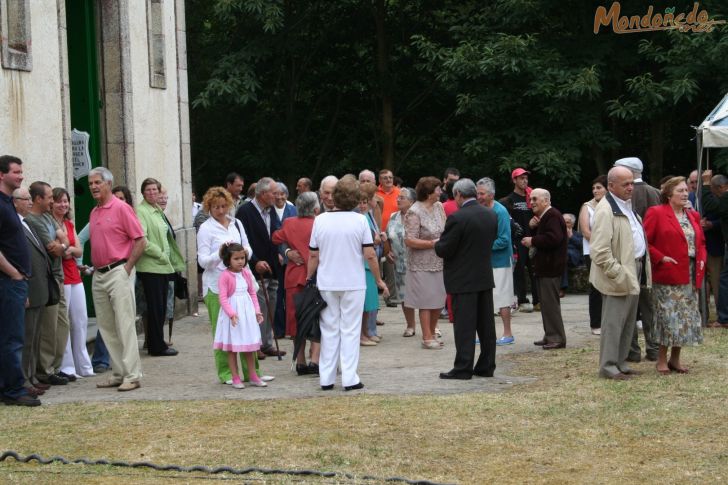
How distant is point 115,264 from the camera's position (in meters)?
10.6

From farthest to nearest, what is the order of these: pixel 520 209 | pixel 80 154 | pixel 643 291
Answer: pixel 520 209 < pixel 80 154 < pixel 643 291

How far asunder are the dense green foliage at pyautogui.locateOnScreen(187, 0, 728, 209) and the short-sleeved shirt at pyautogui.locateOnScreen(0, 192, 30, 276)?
12.9m

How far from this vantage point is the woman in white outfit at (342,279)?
1030cm

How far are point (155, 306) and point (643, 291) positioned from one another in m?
4.99

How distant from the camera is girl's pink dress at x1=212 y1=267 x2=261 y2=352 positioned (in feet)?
34.5

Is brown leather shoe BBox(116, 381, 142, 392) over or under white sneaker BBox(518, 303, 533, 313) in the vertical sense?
under

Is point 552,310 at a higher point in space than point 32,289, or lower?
lower

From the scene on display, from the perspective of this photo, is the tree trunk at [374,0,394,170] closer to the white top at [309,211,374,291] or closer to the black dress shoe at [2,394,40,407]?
the white top at [309,211,374,291]

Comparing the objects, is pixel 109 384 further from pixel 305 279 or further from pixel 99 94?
pixel 99 94

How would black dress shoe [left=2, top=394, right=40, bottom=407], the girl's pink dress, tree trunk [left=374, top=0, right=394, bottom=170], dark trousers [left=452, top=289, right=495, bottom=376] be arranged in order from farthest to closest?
tree trunk [left=374, top=0, right=394, bottom=170]
dark trousers [left=452, top=289, right=495, bottom=376]
the girl's pink dress
black dress shoe [left=2, top=394, right=40, bottom=407]

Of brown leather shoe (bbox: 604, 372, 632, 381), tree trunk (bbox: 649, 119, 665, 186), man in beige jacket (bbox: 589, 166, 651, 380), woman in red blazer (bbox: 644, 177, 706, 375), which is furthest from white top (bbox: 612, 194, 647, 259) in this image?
tree trunk (bbox: 649, 119, 665, 186)

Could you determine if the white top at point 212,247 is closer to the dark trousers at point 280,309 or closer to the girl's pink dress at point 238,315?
the girl's pink dress at point 238,315

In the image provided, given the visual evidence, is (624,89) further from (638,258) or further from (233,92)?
(638,258)

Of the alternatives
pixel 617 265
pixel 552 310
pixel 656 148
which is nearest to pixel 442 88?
pixel 656 148
